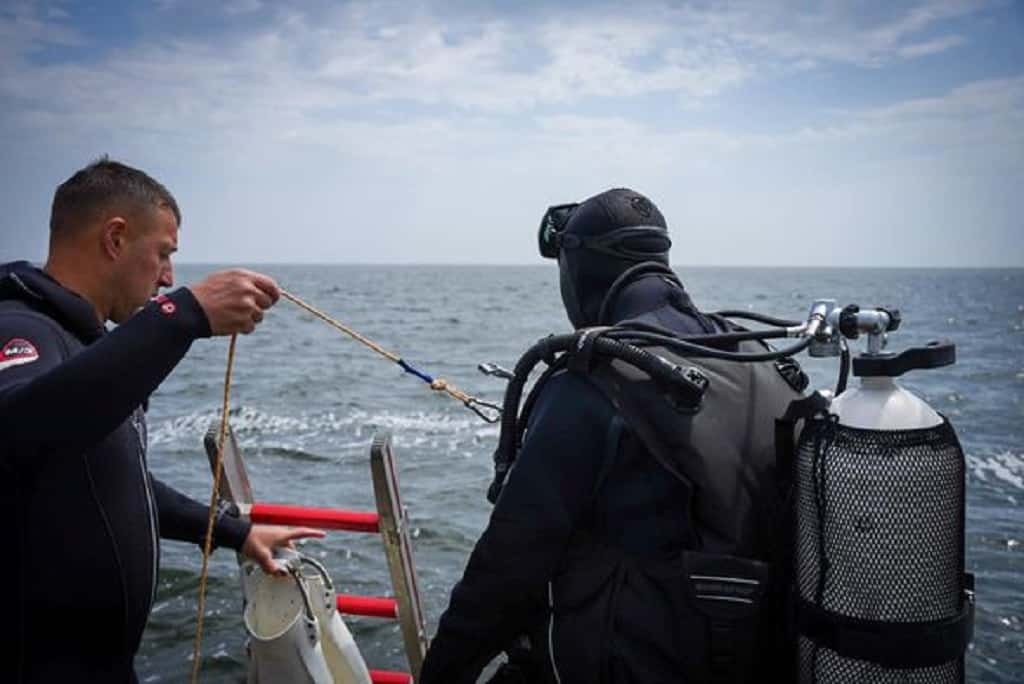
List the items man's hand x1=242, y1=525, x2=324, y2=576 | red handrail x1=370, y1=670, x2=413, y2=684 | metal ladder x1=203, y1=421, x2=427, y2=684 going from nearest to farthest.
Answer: man's hand x1=242, y1=525, x2=324, y2=576 < metal ladder x1=203, y1=421, x2=427, y2=684 < red handrail x1=370, y1=670, x2=413, y2=684

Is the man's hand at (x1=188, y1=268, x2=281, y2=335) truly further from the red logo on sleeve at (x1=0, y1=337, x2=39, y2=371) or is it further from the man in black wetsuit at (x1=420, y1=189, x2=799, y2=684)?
the man in black wetsuit at (x1=420, y1=189, x2=799, y2=684)

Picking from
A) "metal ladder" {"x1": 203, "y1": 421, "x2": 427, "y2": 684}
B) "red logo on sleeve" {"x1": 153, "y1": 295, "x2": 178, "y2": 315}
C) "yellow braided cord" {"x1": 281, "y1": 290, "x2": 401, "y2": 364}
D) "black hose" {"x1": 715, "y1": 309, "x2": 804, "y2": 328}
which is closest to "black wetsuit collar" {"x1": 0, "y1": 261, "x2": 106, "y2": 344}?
"red logo on sleeve" {"x1": 153, "y1": 295, "x2": 178, "y2": 315}

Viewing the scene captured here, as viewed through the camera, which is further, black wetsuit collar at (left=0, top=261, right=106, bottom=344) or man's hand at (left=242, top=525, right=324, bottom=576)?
man's hand at (left=242, top=525, right=324, bottom=576)

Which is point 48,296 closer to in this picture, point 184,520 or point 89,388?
point 89,388

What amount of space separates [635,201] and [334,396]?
728 inches

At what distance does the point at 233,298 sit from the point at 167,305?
18 cm

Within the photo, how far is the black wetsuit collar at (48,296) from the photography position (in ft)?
8.16

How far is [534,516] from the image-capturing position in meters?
2.35

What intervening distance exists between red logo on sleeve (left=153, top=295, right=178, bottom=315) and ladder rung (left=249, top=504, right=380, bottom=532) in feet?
5.63

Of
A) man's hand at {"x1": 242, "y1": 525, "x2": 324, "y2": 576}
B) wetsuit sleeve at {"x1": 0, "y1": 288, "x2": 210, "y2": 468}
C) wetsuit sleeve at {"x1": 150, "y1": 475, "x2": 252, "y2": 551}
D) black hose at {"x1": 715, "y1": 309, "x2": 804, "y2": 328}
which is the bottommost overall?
man's hand at {"x1": 242, "y1": 525, "x2": 324, "y2": 576}

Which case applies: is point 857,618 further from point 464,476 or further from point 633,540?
point 464,476

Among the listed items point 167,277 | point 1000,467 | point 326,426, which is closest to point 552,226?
point 167,277

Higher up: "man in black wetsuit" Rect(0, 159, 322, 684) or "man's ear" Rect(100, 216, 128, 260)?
"man's ear" Rect(100, 216, 128, 260)

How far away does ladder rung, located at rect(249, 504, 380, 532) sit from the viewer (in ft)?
12.4
